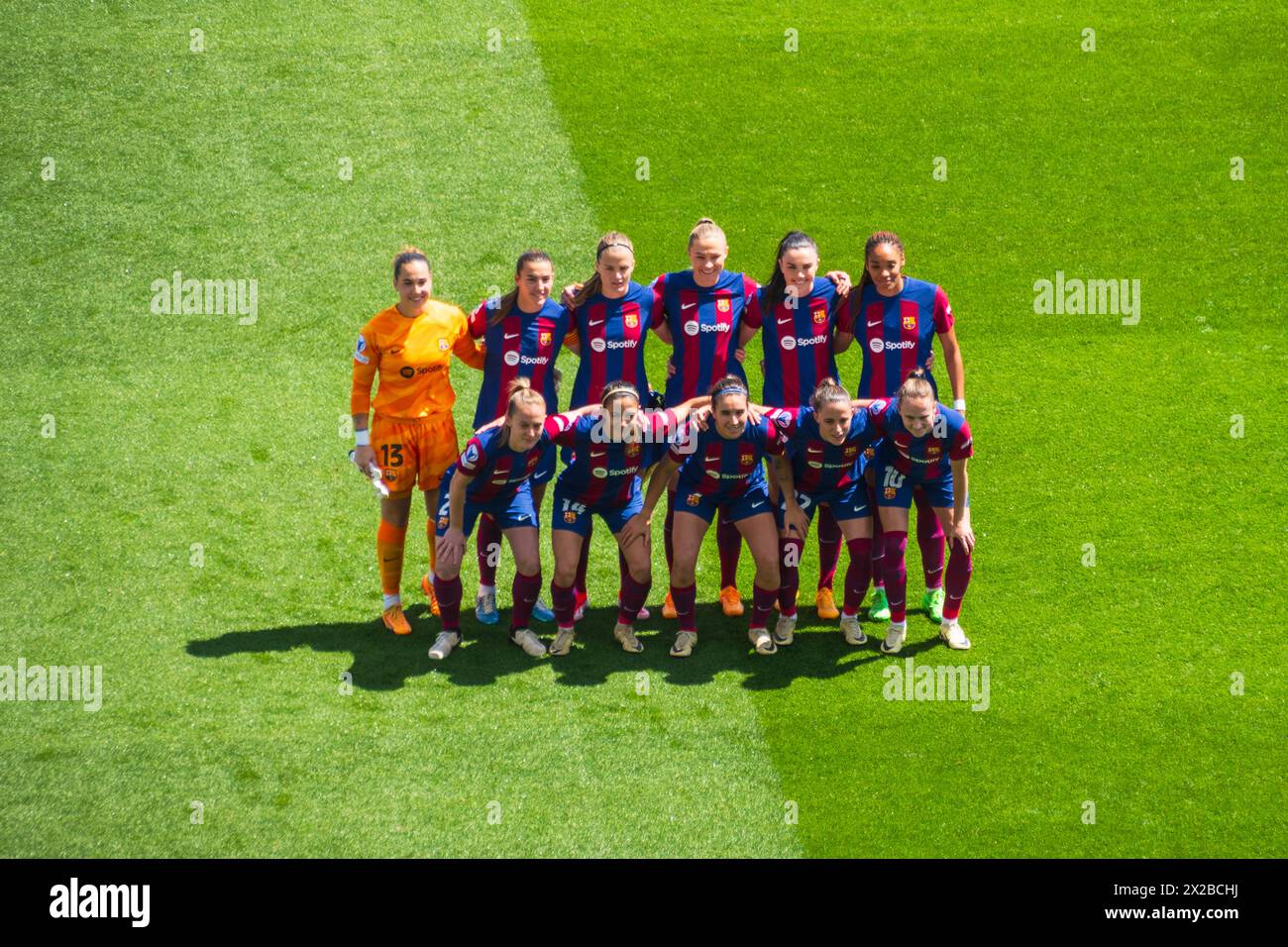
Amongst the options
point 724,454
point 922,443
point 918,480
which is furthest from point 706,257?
point 918,480

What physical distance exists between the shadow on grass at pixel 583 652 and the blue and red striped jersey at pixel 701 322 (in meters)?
1.55

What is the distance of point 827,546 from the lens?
9.40 meters

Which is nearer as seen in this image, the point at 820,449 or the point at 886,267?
the point at 820,449

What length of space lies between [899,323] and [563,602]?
265 cm

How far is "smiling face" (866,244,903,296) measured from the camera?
349 inches

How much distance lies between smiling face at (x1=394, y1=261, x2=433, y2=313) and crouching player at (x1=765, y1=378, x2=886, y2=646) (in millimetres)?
2161

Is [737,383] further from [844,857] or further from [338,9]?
[338,9]

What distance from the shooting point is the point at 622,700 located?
8672 millimetres

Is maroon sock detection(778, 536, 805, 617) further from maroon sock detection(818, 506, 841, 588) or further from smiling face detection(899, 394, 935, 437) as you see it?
smiling face detection(899, 394, 935, 437)

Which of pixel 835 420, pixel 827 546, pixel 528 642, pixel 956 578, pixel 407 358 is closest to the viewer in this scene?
pixel 835 420

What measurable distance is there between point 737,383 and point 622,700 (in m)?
1.96

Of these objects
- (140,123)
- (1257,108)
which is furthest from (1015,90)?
(140,123)

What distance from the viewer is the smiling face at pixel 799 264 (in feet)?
28.8

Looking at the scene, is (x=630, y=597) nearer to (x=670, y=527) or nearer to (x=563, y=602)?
(x=563, y=602)
